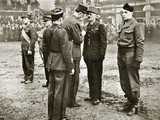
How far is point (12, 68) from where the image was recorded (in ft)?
40.4

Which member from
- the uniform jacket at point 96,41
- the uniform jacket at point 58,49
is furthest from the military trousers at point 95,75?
the uniform jacket at point 58,49

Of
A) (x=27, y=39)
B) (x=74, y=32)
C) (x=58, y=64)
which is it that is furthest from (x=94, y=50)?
(x=27, y=39)

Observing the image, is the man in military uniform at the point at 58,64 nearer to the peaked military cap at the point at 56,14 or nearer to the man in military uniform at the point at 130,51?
the peaked military cap at the point at 56,14

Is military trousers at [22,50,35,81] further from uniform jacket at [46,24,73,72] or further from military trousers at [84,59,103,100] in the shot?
uniform jacket at [46,24,73,72]

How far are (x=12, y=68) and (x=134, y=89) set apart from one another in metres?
7.27

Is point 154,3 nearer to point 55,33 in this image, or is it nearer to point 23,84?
point 23,84

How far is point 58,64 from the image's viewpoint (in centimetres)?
546

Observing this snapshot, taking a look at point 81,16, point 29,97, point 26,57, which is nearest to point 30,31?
point 26,57

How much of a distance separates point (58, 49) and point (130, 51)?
1.45 m

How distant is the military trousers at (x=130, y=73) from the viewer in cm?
604

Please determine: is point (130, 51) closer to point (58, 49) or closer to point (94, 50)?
point (94, 50)

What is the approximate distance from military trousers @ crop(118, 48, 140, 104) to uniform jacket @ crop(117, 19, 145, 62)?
12 centimetres

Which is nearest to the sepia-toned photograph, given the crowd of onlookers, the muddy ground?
the muddy ground

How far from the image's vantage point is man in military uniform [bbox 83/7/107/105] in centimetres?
670
